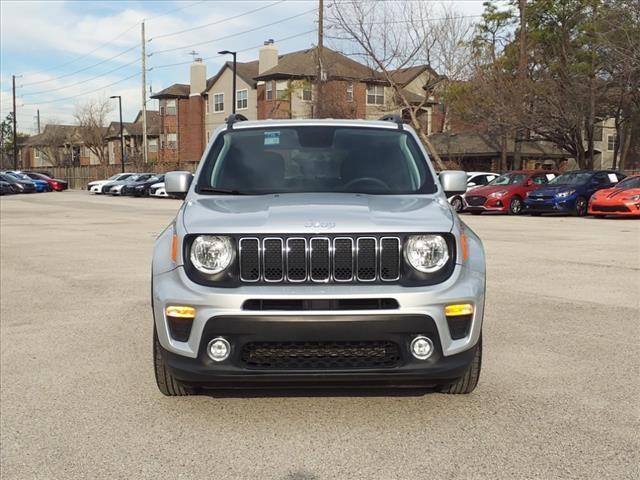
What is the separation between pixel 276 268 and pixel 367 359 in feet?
2.36

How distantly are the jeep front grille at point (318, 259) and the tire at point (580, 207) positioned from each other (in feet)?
69.0

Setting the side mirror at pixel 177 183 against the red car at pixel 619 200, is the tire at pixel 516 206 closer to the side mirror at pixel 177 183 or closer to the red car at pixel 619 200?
the red car at pixel 619 200

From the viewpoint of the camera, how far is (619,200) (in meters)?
21.6

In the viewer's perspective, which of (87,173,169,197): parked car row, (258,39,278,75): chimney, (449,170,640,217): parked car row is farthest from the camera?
Answer: (258,39,278,75): chimney

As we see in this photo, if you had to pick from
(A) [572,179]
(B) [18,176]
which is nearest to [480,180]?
(A) [572,179]

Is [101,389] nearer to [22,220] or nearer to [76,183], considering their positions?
[22,220]

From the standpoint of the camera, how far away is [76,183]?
6831 centimetres

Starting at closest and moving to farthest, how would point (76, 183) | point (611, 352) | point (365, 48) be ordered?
point (611, 352)
point (365, 48)
point (76, 183)

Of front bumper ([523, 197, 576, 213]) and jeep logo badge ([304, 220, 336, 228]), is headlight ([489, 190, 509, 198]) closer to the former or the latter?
front bumper ([523, 197, 576, 213])

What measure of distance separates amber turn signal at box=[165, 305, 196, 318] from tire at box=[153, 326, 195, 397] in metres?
0.32

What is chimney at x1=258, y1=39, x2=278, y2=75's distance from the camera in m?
59.2

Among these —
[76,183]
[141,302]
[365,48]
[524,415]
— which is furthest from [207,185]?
[76,183]

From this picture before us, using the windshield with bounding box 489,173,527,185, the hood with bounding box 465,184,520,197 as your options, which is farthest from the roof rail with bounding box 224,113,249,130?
the windshield with bounding box 489,173,527,185

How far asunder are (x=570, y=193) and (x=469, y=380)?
2038 cm
